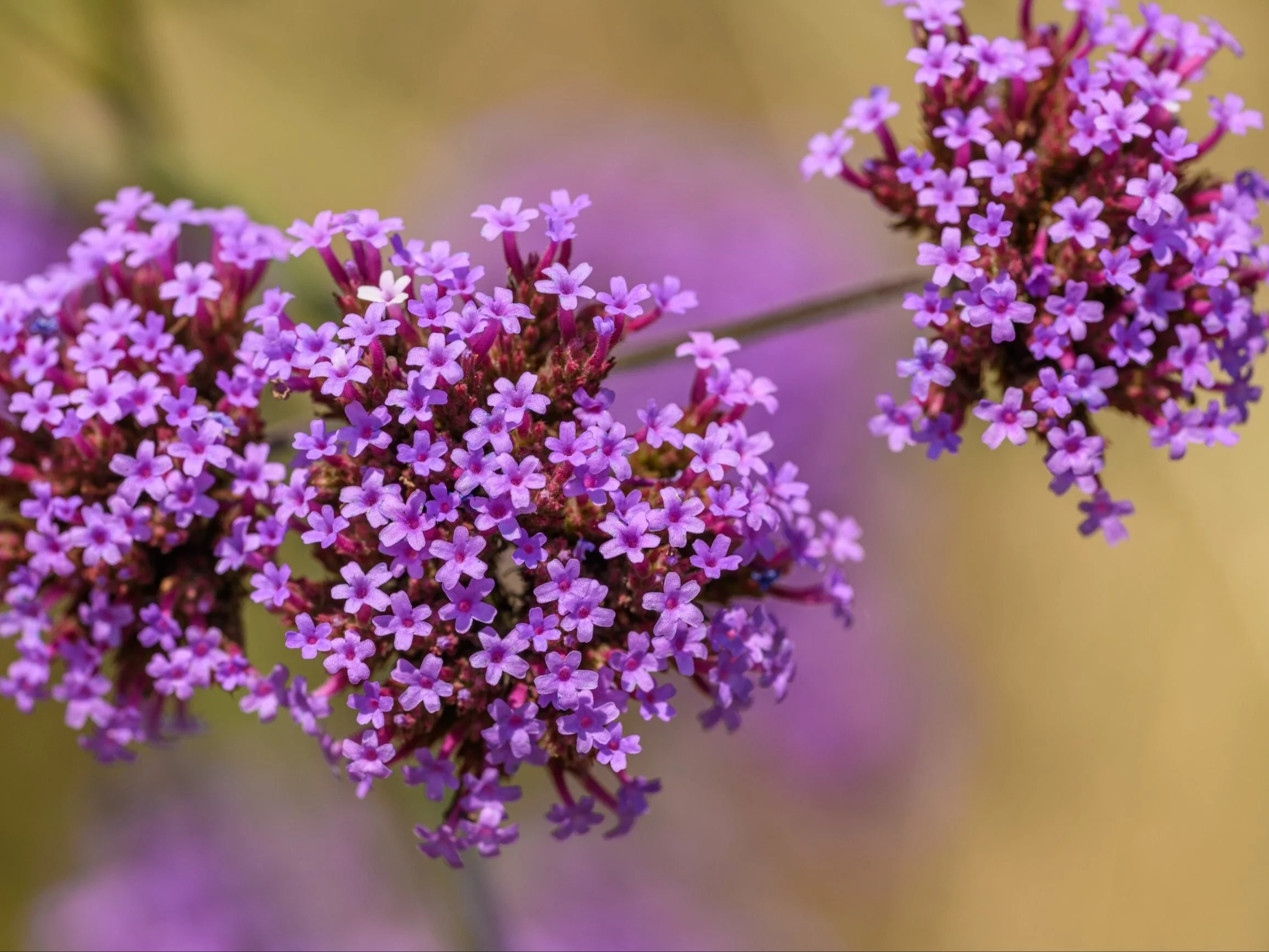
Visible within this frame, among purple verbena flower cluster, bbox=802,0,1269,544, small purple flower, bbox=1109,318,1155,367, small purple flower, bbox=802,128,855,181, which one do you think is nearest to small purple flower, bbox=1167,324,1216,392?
purple verbena flower cluster, bbox=802,0,1269,544

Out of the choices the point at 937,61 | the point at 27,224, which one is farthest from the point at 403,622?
the point at 27,224

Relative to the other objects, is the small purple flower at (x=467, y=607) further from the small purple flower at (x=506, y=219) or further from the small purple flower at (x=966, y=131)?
the small purple flower at (x=966, y=131)

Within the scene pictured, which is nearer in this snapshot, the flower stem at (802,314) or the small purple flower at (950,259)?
the small purple flower at (950,259)

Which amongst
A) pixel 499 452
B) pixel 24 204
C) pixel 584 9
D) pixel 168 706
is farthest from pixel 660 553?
pixel 584 9

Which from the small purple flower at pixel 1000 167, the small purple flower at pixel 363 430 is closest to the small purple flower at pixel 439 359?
the small purple flower at pixel 363 430

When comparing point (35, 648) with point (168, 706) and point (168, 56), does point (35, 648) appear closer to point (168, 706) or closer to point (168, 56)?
point (168, 706)

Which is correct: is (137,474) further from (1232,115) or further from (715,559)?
(1232,115)
